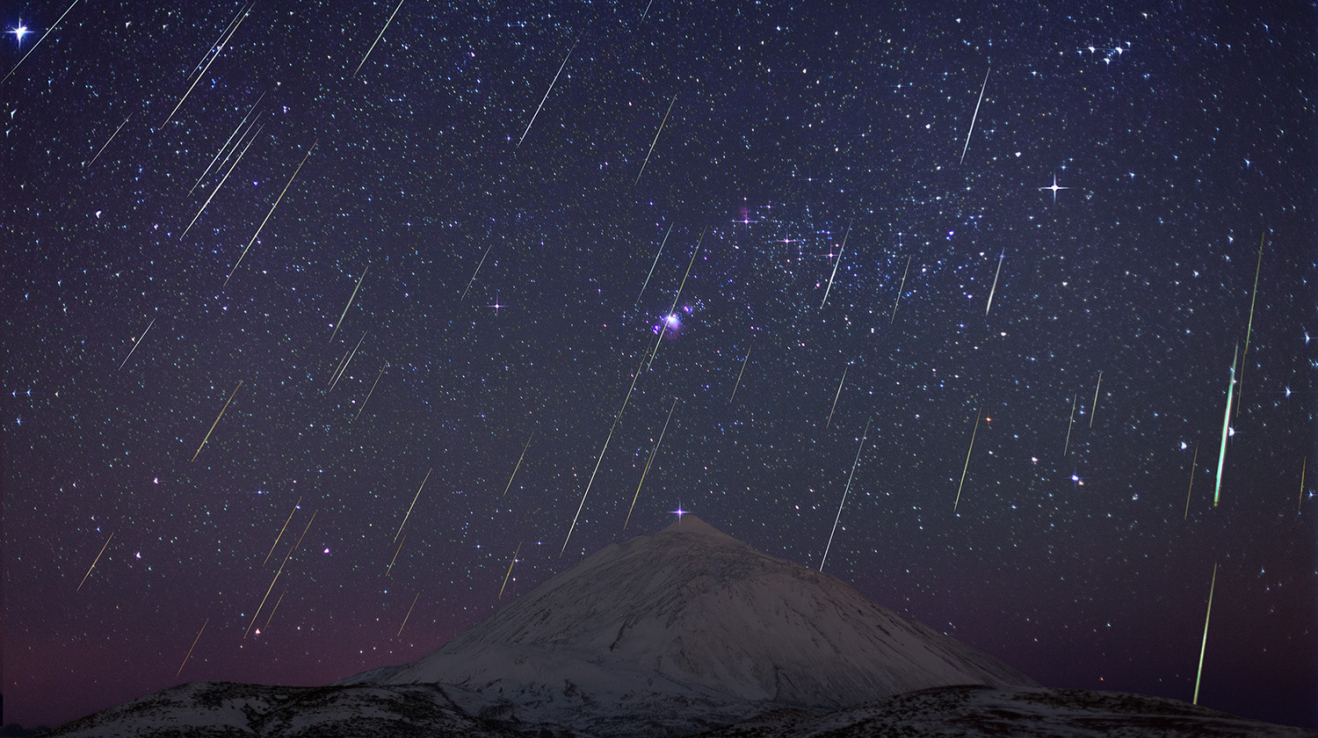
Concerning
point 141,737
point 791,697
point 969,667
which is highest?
point 969,667

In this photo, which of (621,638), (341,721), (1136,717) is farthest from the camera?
(621,638)

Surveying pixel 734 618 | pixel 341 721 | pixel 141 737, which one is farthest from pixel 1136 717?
pixel 734 618

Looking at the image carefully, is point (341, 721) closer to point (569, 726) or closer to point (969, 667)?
point (569, 726)

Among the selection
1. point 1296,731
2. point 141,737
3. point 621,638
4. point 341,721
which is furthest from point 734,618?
point 1296,731

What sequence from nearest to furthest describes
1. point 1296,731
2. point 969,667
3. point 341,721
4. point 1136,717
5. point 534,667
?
point 1296,731
point 1136,717
point 341,721
point 534,667
point 969,667

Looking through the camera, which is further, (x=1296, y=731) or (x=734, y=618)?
(x=734, y=618)

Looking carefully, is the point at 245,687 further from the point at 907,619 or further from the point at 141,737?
the point at 907,619

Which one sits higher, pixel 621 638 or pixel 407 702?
pixel 621 638
